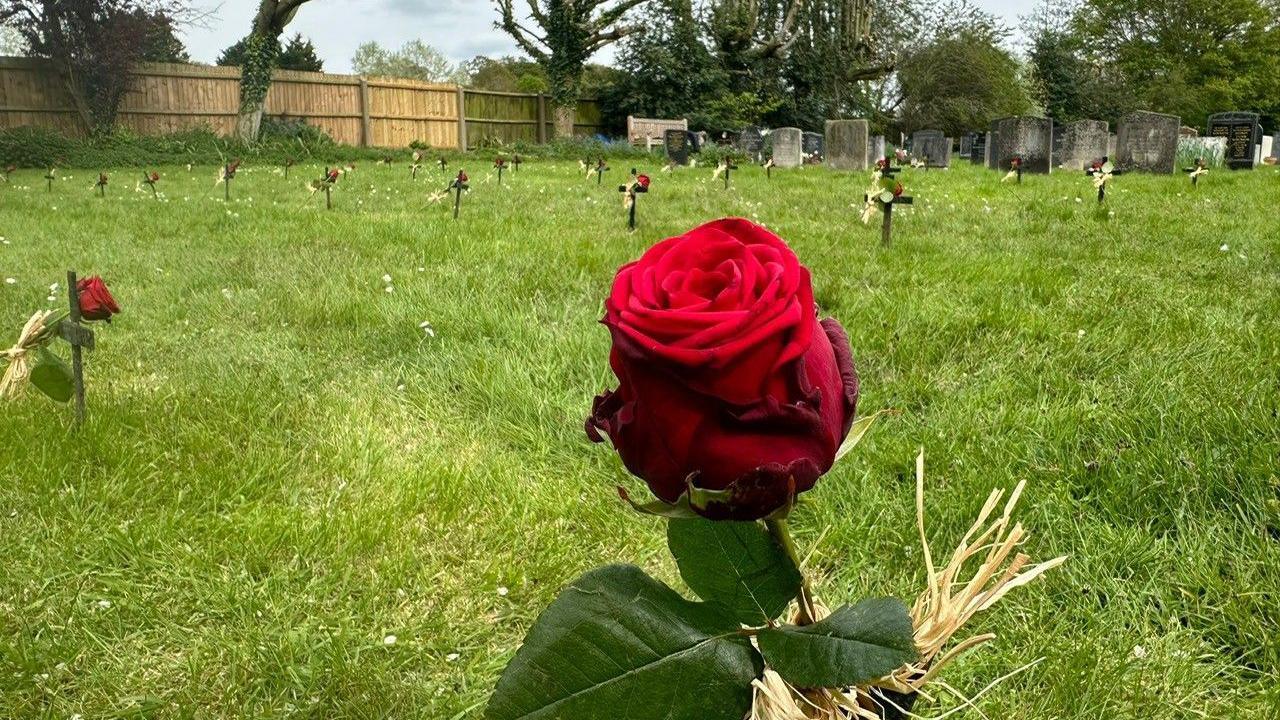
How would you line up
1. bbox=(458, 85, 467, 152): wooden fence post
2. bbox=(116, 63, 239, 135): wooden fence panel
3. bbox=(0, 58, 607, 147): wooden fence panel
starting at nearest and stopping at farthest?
bbox=(0, 58, 607, 147): wooden fence panel < bbox=(116, 63, 239, 135): wooden fence panel < bbox=(458, 85, 467, 152): wooden fence post

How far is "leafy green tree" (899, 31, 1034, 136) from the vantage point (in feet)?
115

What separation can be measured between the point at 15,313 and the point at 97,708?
343cm

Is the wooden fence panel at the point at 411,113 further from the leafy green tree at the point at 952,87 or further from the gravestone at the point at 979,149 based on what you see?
the leafy green tree at the point at 952,87

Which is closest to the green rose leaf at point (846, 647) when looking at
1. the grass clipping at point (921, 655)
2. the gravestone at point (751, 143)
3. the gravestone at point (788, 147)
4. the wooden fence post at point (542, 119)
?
the grass clipping at point (921, 655)

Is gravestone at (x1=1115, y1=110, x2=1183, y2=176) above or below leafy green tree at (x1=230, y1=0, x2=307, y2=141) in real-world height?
below

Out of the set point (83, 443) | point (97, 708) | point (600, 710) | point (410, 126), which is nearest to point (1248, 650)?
point (600, 710)

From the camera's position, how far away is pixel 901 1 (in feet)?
117

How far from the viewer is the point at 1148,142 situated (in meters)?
14.3

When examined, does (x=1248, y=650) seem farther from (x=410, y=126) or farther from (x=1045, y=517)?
(x=410, y=126)

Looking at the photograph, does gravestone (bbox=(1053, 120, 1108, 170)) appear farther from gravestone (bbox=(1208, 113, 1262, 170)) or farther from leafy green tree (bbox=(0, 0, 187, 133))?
leafy green tree (bbox=(0, 0, 187, 133))

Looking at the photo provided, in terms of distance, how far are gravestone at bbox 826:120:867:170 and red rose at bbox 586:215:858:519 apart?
1611 cm

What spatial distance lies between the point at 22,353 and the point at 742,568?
2.03m

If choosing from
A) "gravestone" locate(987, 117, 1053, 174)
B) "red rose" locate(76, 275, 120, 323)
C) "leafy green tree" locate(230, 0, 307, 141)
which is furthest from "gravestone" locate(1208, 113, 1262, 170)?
"leafy green tree" locate(230, 0, 307, 141)

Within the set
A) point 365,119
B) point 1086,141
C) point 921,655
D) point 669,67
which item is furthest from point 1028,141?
point 365,119
